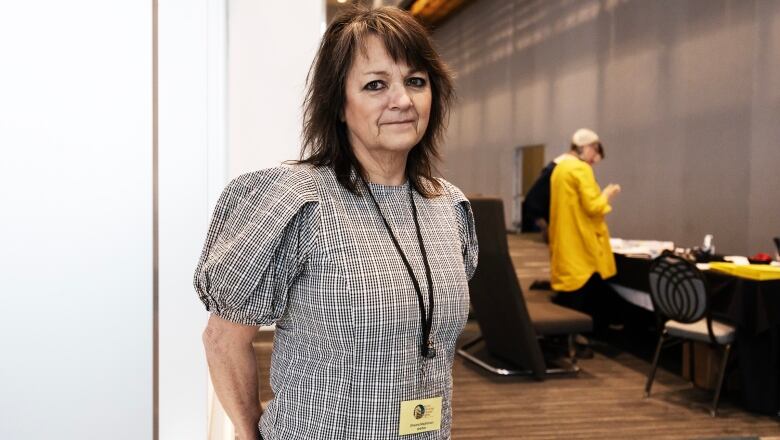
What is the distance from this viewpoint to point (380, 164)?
139cm

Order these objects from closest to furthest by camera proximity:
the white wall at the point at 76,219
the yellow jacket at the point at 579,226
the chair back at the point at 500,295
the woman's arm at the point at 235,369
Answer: the white wall at the point at 76,219, the woman's arm at the point at 235,369, the chair back at the point at 500,295, the yellow jacket at the point at 579,226

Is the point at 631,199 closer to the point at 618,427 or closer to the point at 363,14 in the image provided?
the point at 618,427

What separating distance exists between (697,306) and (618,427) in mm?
913

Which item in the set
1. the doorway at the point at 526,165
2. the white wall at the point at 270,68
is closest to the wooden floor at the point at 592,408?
the white wall at the point at 270,68

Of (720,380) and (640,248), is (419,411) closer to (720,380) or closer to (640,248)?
(720,380)

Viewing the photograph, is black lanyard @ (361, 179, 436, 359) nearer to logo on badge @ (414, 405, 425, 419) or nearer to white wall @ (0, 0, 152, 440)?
logo on badge @ (414, 405, 425, 419)

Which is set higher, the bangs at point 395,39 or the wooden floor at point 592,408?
the bangs at point 395,39

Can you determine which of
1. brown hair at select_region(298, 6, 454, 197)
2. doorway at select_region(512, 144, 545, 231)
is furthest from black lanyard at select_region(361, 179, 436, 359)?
doorway at select_region(512, 144, 545, 231)

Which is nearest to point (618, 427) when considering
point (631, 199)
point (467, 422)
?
point (467, 422)

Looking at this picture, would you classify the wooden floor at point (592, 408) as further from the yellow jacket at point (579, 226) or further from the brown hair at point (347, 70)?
the brown hair at point (347, 70)

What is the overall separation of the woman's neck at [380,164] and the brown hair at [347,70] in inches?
0.7

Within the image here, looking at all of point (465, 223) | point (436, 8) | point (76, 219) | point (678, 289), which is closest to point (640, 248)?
point (678, 289)

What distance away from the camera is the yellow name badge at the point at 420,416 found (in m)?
1.28

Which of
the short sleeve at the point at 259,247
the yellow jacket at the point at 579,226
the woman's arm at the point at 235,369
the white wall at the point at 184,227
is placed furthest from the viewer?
the yellow jacket at the point at 579,226
